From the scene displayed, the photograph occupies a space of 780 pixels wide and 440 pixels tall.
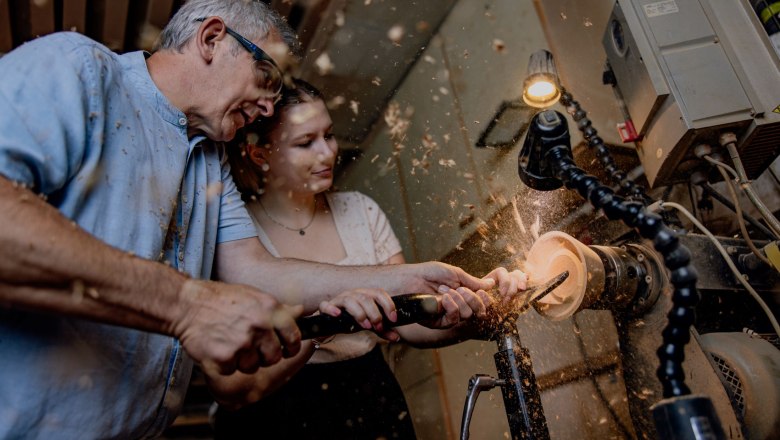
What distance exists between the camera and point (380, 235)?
8.96 feet

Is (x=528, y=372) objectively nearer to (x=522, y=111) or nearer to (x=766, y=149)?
(x=766, y=149)

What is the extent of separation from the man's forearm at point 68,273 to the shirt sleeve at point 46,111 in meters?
0.13

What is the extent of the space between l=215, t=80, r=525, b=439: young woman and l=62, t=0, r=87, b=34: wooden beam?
1.75 m

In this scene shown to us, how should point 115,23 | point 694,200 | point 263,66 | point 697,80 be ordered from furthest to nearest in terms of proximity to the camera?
point 115,23 → point 694,200 → point 263,66 → point 697,80

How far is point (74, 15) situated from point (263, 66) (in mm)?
2398

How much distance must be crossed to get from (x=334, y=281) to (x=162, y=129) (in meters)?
0.86

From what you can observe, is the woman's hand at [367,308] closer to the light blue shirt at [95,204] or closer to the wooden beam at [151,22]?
the light blue shirt at [95,204]

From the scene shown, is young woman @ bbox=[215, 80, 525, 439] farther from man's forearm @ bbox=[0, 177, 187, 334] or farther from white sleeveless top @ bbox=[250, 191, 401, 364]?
man's forearm @ bbox=[0, 177, 187, 334]

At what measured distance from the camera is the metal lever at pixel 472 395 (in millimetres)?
1153

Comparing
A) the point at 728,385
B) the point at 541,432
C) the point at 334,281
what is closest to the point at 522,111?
the point at 334,281

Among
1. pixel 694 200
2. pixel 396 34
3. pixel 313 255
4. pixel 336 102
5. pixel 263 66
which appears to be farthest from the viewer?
pixel 336 102

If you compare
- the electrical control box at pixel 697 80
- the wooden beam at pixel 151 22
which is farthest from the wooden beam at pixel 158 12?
the electrical control box at pixel 697 80

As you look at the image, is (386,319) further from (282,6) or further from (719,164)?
(282,6)

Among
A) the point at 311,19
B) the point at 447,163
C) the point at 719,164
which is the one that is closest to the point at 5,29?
the point at 311,19
